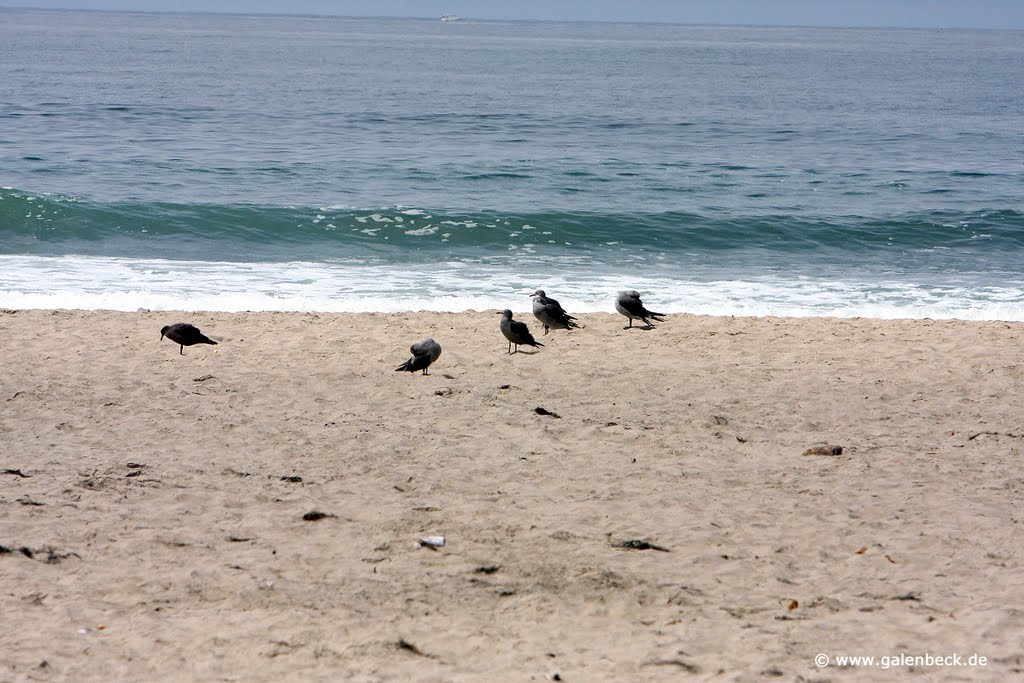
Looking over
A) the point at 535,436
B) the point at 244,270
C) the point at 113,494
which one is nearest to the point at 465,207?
the point at 244,270

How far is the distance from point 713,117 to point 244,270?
29.4m

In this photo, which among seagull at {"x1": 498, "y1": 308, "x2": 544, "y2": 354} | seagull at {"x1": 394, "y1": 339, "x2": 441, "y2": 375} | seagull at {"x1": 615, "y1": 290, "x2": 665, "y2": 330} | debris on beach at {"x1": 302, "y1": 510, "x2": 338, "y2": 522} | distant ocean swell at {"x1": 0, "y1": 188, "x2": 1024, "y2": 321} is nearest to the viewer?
debris on beach at {"x1": 302, "y1": 510, "x2": 338, "y2": 522}

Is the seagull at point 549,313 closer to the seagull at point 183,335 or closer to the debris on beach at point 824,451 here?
the seagull at point 183,335

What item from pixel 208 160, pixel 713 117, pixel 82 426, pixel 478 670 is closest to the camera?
pixel 478 670

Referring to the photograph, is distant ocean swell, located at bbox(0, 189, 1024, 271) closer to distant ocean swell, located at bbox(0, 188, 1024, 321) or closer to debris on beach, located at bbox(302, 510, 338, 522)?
distant ocean swell, located at bbox(0, 188, 1024, 321)

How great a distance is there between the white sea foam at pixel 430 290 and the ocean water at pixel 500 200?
7 centimetres

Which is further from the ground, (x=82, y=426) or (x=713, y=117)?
(x=713, y=117)

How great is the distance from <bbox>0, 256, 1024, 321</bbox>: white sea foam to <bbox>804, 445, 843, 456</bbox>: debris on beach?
6521 millimetres

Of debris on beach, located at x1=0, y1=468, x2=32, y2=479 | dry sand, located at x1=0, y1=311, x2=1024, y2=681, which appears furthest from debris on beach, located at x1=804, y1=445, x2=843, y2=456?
debris on beach, located at x1=0, y1=468, x2=32, y2=479

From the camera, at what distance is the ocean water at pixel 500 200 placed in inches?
A: 612

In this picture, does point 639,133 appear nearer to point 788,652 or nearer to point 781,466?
point 781,466

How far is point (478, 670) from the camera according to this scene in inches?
183

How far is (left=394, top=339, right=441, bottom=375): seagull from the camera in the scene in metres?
9.55

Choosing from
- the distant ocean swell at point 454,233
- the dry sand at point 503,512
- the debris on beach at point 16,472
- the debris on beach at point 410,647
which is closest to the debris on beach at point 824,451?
the dry sand at point 503,512
